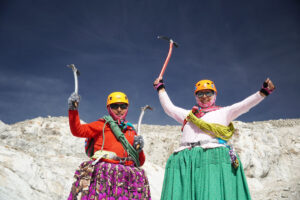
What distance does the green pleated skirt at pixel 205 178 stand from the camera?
10.3ft

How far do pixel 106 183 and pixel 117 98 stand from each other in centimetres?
116

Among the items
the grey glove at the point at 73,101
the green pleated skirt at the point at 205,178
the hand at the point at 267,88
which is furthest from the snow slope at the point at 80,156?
the hand at the point at 267,88

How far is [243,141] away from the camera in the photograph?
20.1 metres

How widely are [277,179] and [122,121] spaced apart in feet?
62.0

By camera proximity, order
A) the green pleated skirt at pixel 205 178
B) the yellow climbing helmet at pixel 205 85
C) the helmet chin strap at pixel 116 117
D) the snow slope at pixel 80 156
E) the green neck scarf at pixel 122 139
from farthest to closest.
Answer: the snow slope at pixel 80 156 < the helmet chin strap at pixel 116 117 < the yellow climbing helmet at pixel 205 85 < the green neck scarf at pixel 122 139 < the green pleated skirt at pixel 205 178

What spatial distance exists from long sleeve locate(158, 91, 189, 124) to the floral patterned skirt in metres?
0.97

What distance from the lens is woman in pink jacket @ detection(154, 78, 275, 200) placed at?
317 cm

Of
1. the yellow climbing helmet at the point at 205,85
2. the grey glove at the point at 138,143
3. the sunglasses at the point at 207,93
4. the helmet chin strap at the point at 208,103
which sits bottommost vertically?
the grey glove at the point at 138,143

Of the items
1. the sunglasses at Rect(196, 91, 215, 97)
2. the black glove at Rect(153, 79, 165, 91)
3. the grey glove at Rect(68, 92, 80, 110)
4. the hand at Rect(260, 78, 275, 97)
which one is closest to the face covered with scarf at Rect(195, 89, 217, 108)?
the sunglasses at Rect(196, 91, 215, 97)

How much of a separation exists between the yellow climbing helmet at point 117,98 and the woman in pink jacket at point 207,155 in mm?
673

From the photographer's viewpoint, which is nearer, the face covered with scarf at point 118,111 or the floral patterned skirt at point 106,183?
the floral patterned skirt at point 106,183

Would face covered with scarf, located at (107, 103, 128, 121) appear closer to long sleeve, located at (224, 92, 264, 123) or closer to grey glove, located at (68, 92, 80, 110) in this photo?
grey glove, located at (68, 92, 80, 110)

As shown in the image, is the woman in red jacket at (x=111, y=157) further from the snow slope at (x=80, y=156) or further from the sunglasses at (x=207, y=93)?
the snow slope at (x=80, y=156)

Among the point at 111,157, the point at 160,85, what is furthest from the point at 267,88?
the point at 111,157
